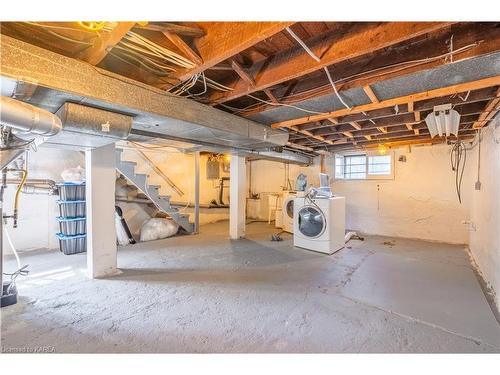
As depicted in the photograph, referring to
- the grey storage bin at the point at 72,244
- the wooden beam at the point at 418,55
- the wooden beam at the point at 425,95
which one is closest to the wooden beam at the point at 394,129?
the wooden beam at the point at 425,95

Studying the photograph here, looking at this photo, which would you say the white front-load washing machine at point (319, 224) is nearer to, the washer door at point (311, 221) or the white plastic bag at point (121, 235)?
the washer door at point (311, 221)

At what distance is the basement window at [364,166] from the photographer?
17.2 feet

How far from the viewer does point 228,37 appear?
1419 millimetres

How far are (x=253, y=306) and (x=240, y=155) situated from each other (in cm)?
308

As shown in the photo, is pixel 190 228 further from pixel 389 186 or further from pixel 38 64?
pixel 389 186

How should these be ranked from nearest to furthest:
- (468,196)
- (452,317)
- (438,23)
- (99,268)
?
1. (438,23)
2. (452,317)
3. (99,268)
4. (468,196)

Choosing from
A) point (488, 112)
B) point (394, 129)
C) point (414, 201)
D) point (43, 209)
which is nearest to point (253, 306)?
point (488, 112)

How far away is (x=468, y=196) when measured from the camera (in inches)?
170

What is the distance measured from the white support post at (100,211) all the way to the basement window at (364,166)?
16.6 ft

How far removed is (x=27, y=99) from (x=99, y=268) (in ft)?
6.52

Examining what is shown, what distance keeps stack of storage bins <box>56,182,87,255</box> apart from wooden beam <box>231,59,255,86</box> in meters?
3.30

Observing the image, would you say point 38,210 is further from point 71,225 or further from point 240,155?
point 240,155

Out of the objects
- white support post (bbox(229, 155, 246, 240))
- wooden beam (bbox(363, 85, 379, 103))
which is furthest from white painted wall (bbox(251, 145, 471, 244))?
wooden beam (bbox(363, 85, 379, 103))
